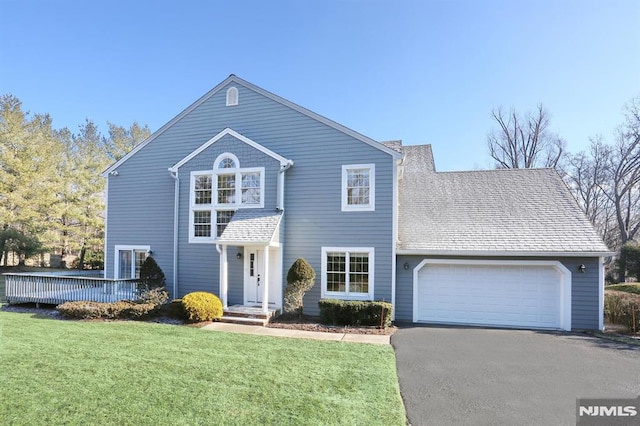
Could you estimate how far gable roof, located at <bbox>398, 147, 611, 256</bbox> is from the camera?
10883 mm

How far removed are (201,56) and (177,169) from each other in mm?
4555

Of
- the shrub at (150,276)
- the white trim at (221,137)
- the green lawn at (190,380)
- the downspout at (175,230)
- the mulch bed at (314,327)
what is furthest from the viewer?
the downspout at (175,230)

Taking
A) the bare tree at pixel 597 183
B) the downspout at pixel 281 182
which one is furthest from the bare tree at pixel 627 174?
the downspout at pixel 281 182

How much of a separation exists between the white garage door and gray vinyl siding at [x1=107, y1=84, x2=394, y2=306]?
5.34 ft

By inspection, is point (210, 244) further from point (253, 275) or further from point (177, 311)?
point (177, 311)

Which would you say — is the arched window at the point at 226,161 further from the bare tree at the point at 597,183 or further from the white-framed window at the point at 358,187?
the bare tree at the point at 597,183

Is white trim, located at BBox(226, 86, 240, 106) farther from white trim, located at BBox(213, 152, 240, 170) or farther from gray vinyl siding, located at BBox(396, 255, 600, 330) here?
gray vinyl siding, located at BBox(396, 255, 600, 330)

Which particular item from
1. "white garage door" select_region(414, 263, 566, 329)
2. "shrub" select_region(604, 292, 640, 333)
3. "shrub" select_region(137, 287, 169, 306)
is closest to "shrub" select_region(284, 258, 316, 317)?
"white garage door" select_region(414, 263, 566, 329)

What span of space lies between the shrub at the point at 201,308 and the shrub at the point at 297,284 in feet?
7.25

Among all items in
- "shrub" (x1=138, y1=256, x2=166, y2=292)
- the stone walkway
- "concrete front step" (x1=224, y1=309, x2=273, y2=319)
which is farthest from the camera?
"shrub" (x1=138, y1=256, x2=166, y2=292)

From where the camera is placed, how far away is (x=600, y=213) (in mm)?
27812

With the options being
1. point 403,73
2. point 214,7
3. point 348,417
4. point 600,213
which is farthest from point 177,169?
point 600,213

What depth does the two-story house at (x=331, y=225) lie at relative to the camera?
1096 cm

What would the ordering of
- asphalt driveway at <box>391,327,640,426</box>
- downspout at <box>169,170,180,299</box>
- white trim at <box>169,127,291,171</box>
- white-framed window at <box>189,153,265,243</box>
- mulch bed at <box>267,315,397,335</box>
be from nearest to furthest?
1. asphalt driveway at <box>391,327,640,426</box>
2. mulch bed at <box>267,315,397,335</box>
3. white trim at <box>169,127,291,171</box>
4. white-framed window at <box>189,153,265,243</box>
5. downspout at <box>169,170,180,299</box>
